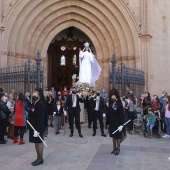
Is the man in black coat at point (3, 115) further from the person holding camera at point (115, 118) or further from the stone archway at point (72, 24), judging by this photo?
the stone archway at point (72, 24)

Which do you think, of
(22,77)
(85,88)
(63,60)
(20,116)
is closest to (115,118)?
(20,116)

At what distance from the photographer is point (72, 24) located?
20.2 metres

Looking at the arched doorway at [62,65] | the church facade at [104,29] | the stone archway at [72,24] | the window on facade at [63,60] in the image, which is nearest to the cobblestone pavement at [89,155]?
the church facade at [104,29]

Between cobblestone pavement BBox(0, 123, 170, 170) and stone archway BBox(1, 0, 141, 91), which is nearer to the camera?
cobblestone pavement BBox(0, 123, 170, 170)

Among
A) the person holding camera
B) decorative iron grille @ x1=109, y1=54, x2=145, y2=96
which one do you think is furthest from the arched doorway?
the person holding camera

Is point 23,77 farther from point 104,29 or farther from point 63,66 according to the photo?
point 63,66

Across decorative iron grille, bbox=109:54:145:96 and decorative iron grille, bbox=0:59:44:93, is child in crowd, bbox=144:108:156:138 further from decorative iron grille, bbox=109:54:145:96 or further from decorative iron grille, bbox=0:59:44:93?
decorative iron grille, bbox=0:59:44:93

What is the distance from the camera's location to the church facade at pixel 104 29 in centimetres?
1747

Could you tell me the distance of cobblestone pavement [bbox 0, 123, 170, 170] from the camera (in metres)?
6.00

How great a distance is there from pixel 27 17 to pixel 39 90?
12.9 meters

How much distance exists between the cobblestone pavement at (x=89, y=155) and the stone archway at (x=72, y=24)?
9.50 metres

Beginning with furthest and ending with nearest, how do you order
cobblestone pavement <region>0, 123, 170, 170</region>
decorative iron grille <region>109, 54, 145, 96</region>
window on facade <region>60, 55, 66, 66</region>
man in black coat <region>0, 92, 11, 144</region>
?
window on facade <region>60, 55, 66, 66</region> → decorative iron grille <region>109, 54, 145, 96</region> → man in black coat <region>0, 92, 11, 144</region> → cobblestone pavement <region>0, 123, 170, 170</region>

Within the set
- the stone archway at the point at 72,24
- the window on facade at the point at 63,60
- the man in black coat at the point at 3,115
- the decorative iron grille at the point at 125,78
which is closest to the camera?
the man in black coat at the point at 3,115

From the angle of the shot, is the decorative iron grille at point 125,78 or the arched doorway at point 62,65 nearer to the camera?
the decorative iron grille at point 125,78
